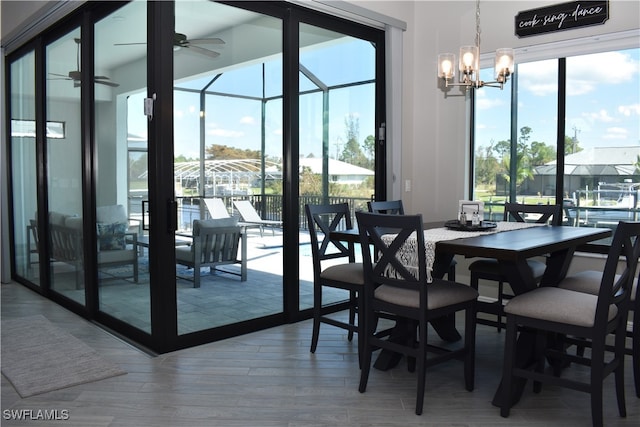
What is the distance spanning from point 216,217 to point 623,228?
8.70 feet

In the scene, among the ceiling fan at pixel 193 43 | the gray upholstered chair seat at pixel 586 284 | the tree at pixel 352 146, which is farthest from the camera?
the tree at pixel 352 146

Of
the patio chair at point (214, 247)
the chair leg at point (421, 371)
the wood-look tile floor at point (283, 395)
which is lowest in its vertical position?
the wood-look tile floor at point (283, 395)

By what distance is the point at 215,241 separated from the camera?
3979 mm

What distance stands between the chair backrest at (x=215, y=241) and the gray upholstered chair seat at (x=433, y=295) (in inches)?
56.3

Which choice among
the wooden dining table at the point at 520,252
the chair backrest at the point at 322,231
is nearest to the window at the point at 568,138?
the wooden dining table at the point at 520,252

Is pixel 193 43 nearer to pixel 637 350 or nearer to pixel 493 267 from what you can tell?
pixel 493 267

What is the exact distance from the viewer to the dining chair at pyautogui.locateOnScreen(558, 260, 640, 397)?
291cm

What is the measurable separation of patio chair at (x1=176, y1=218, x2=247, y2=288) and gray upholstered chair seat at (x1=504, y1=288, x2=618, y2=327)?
2122 mm

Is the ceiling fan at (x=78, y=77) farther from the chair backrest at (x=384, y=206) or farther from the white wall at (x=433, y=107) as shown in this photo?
the white wall at (x=433, y=107)

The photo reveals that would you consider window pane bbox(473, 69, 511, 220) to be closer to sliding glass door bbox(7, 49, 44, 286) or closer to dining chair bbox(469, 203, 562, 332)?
dining chair bbox(469, 203, 562, 332)

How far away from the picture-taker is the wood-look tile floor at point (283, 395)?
263 centimetres

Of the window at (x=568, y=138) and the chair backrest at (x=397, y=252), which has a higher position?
the window at (x=568, y=138)

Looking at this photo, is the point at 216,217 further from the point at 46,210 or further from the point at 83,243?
the point at 46,210

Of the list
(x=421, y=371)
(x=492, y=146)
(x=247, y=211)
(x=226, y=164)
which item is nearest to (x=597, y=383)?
(x=421, y=371)
